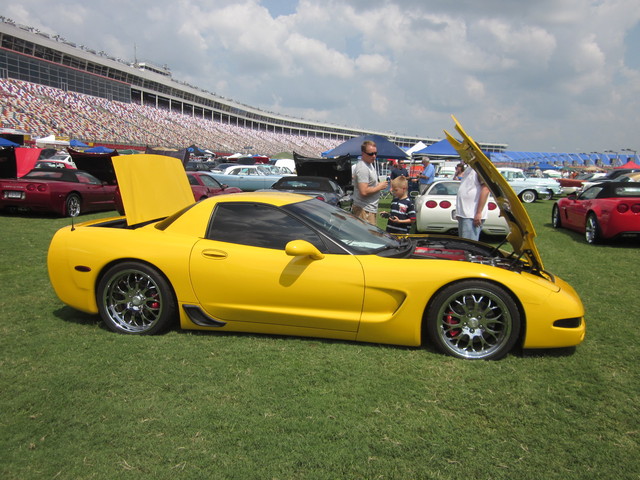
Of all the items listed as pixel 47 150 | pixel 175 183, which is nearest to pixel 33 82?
pixel 47 150

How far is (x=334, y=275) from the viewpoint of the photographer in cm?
329

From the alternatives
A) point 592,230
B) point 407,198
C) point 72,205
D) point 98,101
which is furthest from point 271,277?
point 98,101

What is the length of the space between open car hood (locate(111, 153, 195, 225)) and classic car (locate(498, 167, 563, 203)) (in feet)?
59.5

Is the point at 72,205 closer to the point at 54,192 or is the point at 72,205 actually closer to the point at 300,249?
the point at 54,192

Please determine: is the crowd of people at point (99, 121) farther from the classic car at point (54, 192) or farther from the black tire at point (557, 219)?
the black tire at point (557, 219)

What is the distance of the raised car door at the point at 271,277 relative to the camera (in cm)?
330

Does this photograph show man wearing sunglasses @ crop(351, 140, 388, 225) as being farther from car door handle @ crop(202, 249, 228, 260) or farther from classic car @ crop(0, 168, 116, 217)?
A: classic car @ crop(0, 168, 116, 217)

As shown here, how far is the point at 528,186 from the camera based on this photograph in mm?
20109

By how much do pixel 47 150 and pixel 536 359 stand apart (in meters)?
32.4

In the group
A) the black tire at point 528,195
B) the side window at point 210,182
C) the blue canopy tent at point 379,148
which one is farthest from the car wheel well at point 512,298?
the black tire at point 528,195

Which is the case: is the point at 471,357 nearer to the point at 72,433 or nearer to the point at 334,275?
the point at 334,275

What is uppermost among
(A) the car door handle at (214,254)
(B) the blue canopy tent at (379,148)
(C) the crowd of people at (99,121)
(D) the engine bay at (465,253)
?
(C) the crowd of people at (99,121)

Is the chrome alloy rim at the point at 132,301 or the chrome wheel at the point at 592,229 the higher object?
the chrome wheel at the point at 592,229

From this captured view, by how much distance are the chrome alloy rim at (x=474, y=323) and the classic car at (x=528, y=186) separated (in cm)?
1826
